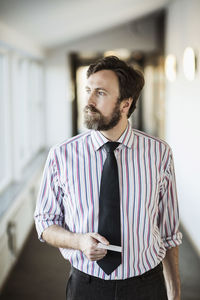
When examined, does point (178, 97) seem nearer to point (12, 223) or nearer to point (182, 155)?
point (182, 155)

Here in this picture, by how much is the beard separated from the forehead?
0.27 feet

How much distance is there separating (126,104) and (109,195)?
1.21ft

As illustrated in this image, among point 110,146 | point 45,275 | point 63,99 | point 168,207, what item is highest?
point 63,99

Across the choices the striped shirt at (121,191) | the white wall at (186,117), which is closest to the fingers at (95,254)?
the striped shirt at (121,191)

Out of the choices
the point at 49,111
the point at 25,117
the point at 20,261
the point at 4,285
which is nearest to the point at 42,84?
the point at 49,111

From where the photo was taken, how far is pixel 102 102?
4.39ft

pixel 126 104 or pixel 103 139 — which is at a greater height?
pixel 126 104

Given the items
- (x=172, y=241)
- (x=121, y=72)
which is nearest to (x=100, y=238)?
(x=172, y=241)

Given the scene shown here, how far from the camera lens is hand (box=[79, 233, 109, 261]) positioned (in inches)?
47.4

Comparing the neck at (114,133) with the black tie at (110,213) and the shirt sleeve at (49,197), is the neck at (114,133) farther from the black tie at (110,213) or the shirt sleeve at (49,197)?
the shirt sleeve at (49,197)

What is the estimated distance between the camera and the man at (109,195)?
4.33 ft

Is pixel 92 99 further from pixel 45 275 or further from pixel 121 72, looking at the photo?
pixel 45 275

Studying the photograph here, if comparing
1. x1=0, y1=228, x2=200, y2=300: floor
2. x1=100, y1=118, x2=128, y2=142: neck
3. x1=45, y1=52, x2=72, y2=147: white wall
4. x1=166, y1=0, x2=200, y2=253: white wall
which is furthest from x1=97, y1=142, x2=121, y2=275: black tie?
x1=45, y1=52, x2=72, y2=147: white wall

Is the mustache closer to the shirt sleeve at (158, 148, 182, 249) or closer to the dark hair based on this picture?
the dark hair
